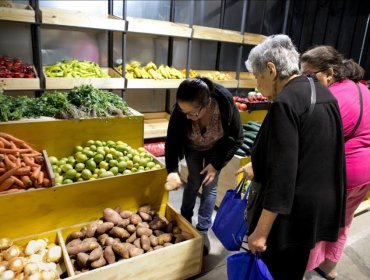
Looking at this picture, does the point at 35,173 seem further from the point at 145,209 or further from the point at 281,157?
the point at 281,157

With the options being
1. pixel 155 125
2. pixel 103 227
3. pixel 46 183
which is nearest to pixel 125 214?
pixel 103 227

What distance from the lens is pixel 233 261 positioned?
57.9 inches

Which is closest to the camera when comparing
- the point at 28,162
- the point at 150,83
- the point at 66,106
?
the point at 28,162

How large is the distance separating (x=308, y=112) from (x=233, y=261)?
2.75 feet

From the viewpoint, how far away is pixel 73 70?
375 centimetres

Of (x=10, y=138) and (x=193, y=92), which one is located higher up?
(x=193, y=92)

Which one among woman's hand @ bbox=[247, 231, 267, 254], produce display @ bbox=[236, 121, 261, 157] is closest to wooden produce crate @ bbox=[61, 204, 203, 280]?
woman's hand @ bbox=[247, 231, 267, 254]

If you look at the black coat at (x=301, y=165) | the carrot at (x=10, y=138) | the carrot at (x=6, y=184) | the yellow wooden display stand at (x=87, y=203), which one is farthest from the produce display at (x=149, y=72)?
the black coat at (x=301, y=165)

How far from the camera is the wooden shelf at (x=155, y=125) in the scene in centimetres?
438

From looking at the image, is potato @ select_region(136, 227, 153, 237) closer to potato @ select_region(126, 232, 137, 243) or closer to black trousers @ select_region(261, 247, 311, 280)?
potato @ select_region(126, 232, 137, 243)

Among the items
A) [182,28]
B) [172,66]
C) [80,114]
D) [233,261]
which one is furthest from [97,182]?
[172,66]

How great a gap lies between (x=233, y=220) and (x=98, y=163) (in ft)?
3.74

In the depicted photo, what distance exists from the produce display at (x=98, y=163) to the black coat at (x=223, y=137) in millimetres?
414

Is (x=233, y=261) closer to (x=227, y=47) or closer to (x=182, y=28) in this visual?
(x=182, y=28)
